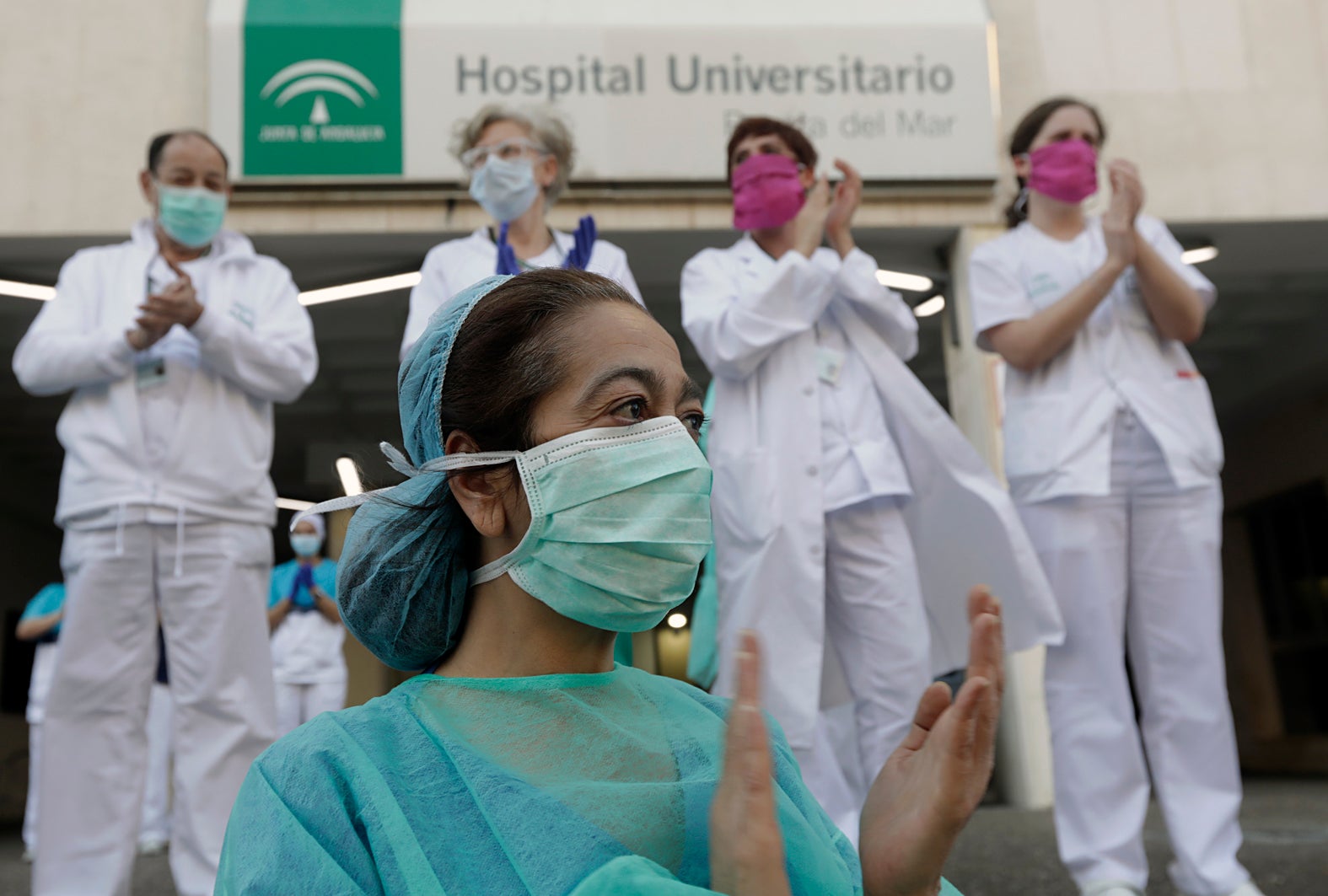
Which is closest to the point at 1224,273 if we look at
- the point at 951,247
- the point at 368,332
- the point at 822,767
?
the point at 951,247

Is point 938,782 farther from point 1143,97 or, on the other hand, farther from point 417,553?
point 1143,97

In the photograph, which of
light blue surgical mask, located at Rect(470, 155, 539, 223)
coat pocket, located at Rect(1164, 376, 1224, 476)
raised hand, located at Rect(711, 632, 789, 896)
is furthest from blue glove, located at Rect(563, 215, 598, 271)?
raised hand, located at Rect(711, 632, 789, 896)

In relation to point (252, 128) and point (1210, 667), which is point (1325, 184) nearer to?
point (1210, 667)

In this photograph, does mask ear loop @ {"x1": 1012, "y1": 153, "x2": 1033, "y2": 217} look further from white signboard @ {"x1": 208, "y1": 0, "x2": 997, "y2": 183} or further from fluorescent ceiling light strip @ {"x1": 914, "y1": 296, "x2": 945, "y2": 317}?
fluorescent ceiling light strip @ {"x1": 914, "y1": 296, "x2": 945, "y2": 317}

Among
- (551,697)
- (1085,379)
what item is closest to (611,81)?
(1085,379)

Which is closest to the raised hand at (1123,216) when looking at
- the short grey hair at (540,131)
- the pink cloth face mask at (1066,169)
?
the pink cloth face mask at (1066,169)

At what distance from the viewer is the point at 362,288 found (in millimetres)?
8148

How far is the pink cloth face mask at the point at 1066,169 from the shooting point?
A: 3609mm

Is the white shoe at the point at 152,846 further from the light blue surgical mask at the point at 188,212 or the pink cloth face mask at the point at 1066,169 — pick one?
the pink cloth face mask at the point at 1066,169

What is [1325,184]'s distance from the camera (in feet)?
23.8

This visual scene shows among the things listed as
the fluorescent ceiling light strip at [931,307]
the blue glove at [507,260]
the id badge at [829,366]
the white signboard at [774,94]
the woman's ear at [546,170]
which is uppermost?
the white signboard at [774,94]

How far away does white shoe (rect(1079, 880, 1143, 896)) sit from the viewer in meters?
2.99

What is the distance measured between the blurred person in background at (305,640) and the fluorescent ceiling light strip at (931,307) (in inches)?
163

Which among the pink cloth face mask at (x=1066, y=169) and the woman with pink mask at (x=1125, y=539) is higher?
the pink cloth face mask at (x=1066, y=169)
